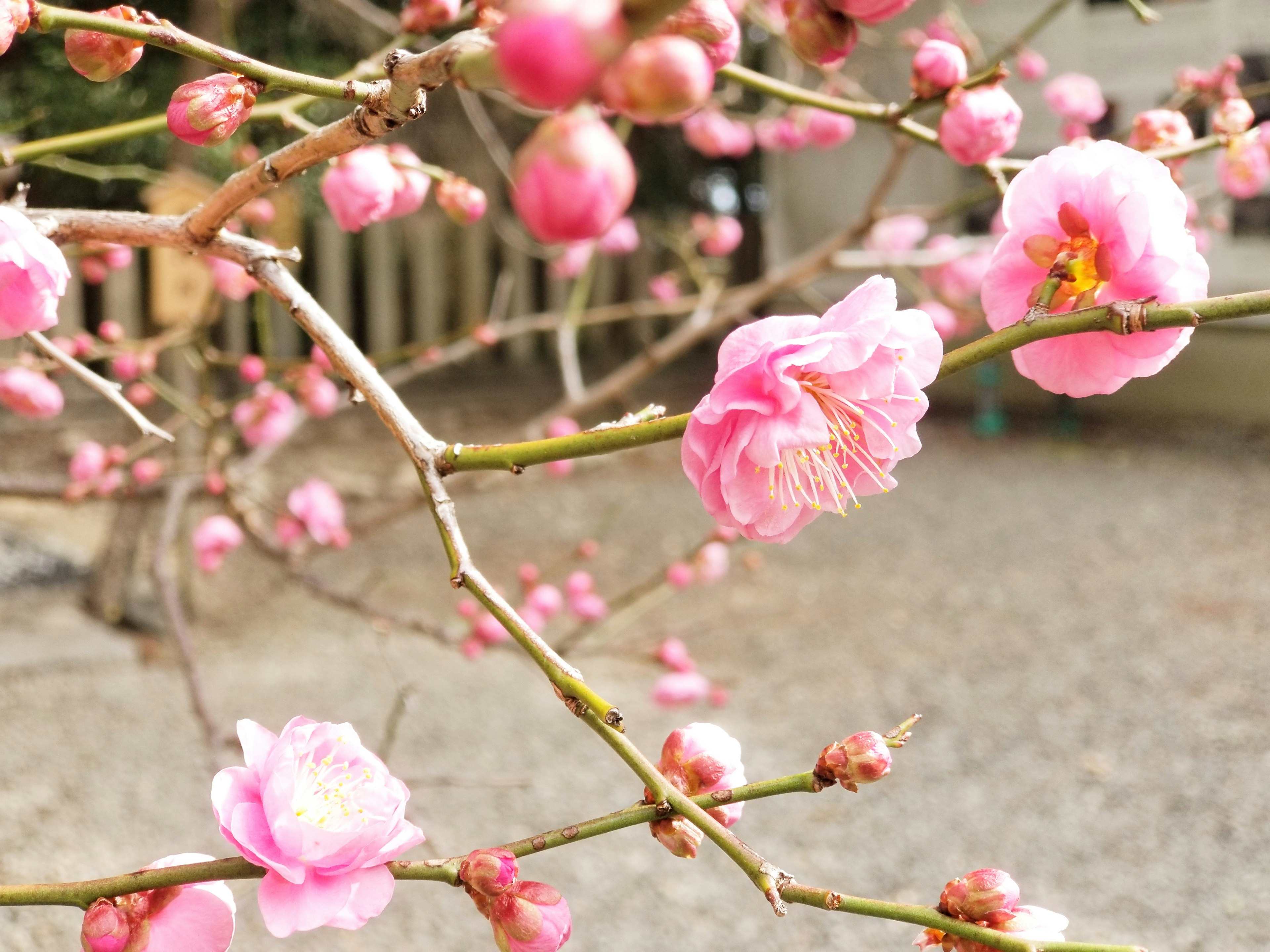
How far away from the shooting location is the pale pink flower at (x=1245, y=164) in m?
0.90

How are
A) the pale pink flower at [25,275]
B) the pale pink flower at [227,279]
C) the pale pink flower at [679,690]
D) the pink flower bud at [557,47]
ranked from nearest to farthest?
the pink flower bud at [557,47] → the pale pink flower at [25,275] → the pale pink flower at [227,279] → the pale pink flower at [679,690]

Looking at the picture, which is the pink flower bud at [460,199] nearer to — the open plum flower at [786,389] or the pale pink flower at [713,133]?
the open plum flower at [786,389]

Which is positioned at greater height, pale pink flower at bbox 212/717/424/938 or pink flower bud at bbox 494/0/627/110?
pink flower bud at bbox 494/0/627/110

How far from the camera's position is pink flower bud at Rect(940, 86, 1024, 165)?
692 mm

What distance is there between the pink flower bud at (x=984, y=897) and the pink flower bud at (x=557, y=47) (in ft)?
1.21

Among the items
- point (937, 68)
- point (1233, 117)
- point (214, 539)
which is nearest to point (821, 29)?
point (937, 68)

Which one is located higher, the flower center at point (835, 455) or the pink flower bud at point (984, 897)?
the flower center at point (835, 455)

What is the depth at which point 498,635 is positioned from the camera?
1.91 metres

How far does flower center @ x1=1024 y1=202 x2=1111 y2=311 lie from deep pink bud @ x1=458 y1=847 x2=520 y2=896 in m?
0.32

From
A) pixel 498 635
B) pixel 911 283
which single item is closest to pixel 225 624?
pixel 498 635

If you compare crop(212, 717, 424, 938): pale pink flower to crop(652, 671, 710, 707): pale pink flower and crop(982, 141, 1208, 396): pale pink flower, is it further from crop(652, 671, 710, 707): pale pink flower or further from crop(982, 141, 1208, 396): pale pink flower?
crop(652, 671, 710, 707): pale pink flower

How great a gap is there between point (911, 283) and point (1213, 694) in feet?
3.41

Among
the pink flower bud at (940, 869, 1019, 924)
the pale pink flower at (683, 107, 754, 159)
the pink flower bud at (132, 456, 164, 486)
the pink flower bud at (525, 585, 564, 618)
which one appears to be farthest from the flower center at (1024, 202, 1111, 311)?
the pale pink flower at (683, 107, 754, 159)

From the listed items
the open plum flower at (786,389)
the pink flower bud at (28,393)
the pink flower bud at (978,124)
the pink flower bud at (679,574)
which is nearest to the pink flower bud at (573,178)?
the open plum flower at (786,389)
